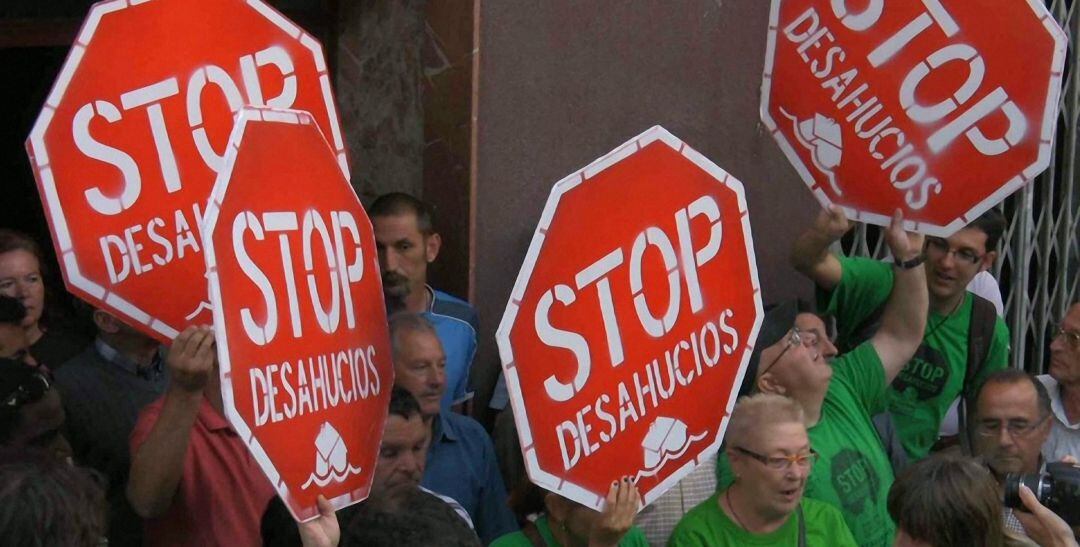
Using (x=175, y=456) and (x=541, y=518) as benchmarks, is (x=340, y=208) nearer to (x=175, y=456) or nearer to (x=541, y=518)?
(x=175, y=456)

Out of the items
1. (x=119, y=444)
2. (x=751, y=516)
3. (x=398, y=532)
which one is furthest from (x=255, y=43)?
(x=751, y=516)

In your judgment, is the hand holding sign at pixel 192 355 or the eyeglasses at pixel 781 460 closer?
the hand holding sign at pixel 192 355

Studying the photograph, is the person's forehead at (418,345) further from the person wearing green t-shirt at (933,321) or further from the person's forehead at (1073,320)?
the person's forehead at (1073,320)

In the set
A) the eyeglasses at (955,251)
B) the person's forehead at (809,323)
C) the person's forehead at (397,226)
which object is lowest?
the person's forehead at (809,323)

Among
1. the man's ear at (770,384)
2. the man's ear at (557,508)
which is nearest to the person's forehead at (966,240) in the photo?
the man's ear at (770,384)

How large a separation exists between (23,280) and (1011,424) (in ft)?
9.27

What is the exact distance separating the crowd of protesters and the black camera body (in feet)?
0.03

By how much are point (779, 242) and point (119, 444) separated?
3.03 meters

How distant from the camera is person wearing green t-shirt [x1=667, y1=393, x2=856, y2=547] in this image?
4.38 meters

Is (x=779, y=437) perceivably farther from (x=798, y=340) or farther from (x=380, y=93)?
(x=380, y=93)

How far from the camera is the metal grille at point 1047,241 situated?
24.3 ft

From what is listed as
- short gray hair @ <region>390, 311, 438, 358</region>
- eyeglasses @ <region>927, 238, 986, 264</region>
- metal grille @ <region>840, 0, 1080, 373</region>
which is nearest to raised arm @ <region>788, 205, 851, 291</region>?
eyeglasses @ <region>927, 238, 986, 264</region>

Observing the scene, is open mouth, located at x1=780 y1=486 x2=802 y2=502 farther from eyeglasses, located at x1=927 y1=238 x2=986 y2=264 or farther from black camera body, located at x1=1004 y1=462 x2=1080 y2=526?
eyeglasses, located at x1=927 y1=238 x2=986 y2=264

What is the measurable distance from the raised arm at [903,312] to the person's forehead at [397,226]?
1.35 m
